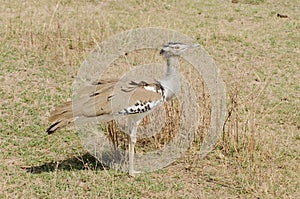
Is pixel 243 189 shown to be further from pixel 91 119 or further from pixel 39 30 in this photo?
pixel 39 30

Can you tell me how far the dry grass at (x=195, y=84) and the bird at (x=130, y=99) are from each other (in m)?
0.45

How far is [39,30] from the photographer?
27.1 ft

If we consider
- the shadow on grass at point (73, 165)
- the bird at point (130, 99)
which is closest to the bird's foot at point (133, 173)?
the bird at point (130, 99)

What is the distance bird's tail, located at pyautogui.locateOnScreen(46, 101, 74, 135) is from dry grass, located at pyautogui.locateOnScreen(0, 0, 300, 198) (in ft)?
1.38

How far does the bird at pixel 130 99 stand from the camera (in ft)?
15.2

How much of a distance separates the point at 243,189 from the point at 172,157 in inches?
32.3

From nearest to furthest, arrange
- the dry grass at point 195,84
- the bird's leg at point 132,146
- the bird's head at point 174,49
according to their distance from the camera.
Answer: the dry grass at point 195,84 → the bird's leg at point 132,146 → the bird's head at point 174,49

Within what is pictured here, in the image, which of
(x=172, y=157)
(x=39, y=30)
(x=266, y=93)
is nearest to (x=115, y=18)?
(x=39, y=30)

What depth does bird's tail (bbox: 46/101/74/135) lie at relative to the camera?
4.51 metres

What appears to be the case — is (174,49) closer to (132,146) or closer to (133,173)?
(132,146)

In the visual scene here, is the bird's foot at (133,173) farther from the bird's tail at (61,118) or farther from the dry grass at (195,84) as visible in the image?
the bird's tail at (61,118)

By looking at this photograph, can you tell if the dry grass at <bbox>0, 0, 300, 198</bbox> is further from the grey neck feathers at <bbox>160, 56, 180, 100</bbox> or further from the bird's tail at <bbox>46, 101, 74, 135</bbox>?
the grey neck feathers at <bbox>160, 56, 180, 100</bbox>

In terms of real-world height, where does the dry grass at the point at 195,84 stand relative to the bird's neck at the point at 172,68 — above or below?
below

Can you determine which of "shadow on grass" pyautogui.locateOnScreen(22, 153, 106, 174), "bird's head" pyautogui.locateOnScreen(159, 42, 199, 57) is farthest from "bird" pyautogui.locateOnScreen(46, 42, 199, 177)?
"shadow on grass" pyautogui.locateOnScreen(22, 153, 106, 174)
